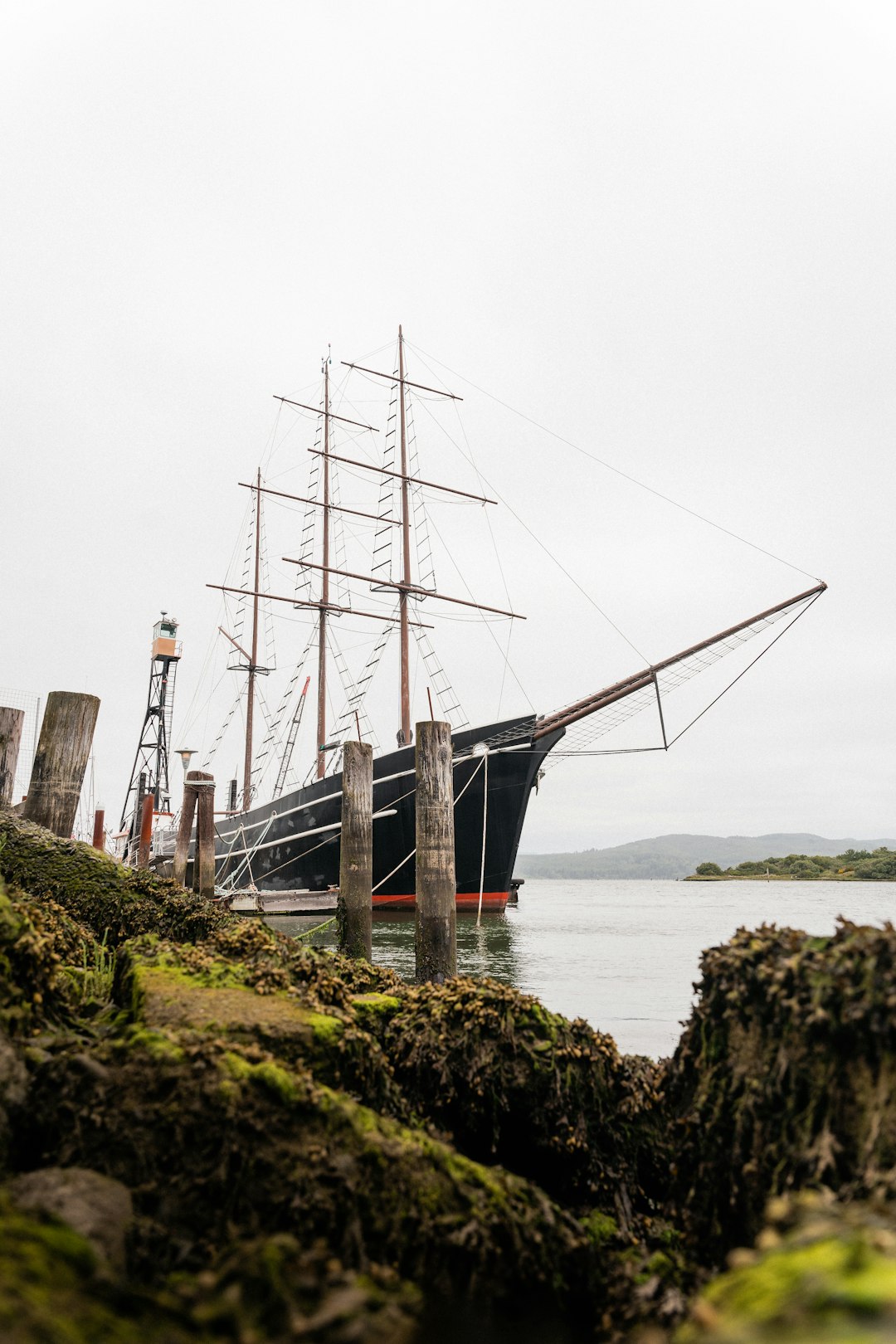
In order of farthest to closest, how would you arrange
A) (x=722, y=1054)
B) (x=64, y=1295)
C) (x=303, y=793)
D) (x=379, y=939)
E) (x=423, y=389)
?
1. (x=423, y=389)
2. (x=303, y=793)
3. (x=379, y=939)
4. (x=722, y=1054)
5. (x=64, y=1295)

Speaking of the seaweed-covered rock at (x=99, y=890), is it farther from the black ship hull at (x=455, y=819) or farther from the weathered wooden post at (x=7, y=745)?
the black ship hull at (x=455, y=819)

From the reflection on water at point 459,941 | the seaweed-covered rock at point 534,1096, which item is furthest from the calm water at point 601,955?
the seaweed-covered rock at point 534,1096

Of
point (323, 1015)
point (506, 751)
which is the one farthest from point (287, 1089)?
point (506, 751)

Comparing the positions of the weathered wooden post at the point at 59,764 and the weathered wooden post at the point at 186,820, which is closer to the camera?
the weathered wooden post at the point at 59,764

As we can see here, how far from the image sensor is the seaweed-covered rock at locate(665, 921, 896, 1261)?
2.85 meters

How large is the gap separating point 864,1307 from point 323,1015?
2859 millimetres

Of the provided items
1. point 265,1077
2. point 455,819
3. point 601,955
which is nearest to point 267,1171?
point 265,1077

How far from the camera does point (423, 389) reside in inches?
1702

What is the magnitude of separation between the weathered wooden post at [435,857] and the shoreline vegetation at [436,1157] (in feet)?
30.1

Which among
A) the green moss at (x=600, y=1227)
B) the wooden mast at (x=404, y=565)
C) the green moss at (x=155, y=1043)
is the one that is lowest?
the green moss at (x=600, y=1227)

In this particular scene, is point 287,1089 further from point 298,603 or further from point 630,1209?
point 298,603

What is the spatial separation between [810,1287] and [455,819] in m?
27.9

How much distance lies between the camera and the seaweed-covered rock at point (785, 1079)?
9.36 feet

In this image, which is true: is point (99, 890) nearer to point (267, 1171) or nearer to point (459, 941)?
point (267, 1171)
